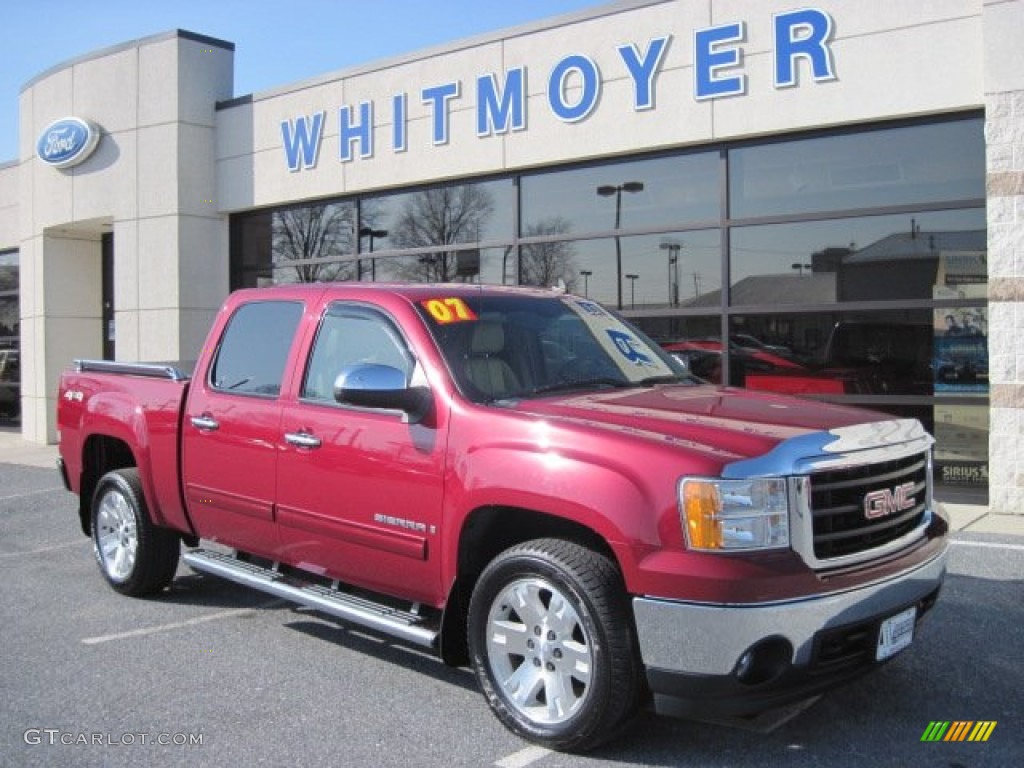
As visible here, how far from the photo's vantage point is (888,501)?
3727 mm

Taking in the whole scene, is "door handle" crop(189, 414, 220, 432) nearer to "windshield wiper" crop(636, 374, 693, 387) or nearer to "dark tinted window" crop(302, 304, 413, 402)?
"dark tinted window" crop(302, 304, 413, 402)

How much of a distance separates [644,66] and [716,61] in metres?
0.83

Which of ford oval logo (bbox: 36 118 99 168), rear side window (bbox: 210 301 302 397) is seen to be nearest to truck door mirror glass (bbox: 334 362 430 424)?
rear side window (bbox: 210 301 302 397)

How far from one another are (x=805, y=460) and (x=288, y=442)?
2460mm

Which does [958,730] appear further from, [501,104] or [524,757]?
[501,104]

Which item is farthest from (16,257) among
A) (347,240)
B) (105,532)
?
(105,532)

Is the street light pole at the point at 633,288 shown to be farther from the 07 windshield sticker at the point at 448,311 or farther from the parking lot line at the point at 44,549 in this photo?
the 07 windshield sticker at the point at 448,311

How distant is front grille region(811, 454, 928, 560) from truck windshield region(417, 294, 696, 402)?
4.23ft

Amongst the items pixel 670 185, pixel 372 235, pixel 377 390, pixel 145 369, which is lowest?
pixel 377 390

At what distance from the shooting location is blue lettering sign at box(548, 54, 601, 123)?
36.3ft

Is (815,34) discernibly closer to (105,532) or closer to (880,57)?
(880,57)

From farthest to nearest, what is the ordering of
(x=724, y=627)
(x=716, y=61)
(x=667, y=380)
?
(x=716, y=61)
(x=667, y=380)
(x=724, y=627)

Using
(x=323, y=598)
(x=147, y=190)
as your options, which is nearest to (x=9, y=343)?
(x=147, y=190)

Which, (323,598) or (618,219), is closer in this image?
(323,598)
